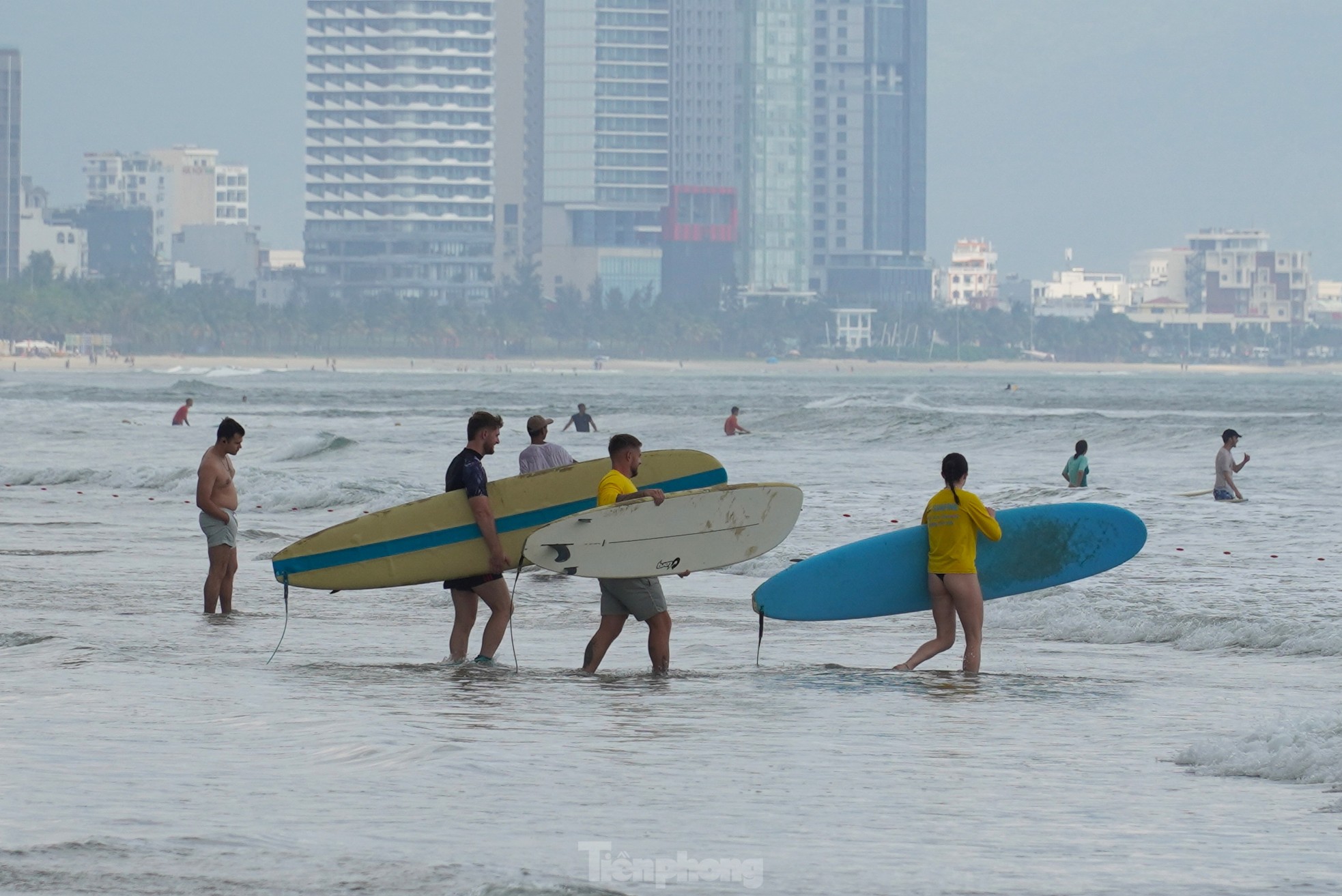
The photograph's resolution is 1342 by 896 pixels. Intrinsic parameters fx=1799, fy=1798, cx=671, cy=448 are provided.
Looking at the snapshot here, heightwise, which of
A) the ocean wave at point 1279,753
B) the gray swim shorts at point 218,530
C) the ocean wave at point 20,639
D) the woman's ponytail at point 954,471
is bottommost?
the ocean wave at point 20,639

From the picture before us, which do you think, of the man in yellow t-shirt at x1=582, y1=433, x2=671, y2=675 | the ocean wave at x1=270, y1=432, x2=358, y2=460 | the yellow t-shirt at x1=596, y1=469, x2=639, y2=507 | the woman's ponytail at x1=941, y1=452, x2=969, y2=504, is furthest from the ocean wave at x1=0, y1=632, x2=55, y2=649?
the ocean wave at x1=270, y1=432, x2=358, y2=460

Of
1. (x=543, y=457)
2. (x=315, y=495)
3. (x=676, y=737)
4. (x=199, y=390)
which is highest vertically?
(x=543, y=457)

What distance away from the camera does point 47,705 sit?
7.98m

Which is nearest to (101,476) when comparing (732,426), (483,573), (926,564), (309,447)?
(309,447)

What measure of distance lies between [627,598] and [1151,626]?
413 centimetres

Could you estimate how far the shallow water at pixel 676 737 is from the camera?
17.9 feet

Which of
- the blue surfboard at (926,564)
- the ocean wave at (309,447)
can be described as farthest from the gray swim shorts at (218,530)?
the ocean wave at (309,447)

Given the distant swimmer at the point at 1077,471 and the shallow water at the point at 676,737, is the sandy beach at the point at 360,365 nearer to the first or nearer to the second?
the distant swimmer at the point at 1077,471

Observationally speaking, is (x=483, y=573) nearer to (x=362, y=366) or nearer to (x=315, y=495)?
(x=315, y=495)

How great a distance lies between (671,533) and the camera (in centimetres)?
959

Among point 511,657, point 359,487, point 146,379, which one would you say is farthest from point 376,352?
point 511,657

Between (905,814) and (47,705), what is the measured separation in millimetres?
4024

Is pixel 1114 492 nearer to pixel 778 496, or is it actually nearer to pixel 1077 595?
pixel 1077 595

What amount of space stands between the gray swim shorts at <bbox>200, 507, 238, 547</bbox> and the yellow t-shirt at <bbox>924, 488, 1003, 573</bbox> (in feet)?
14.9
